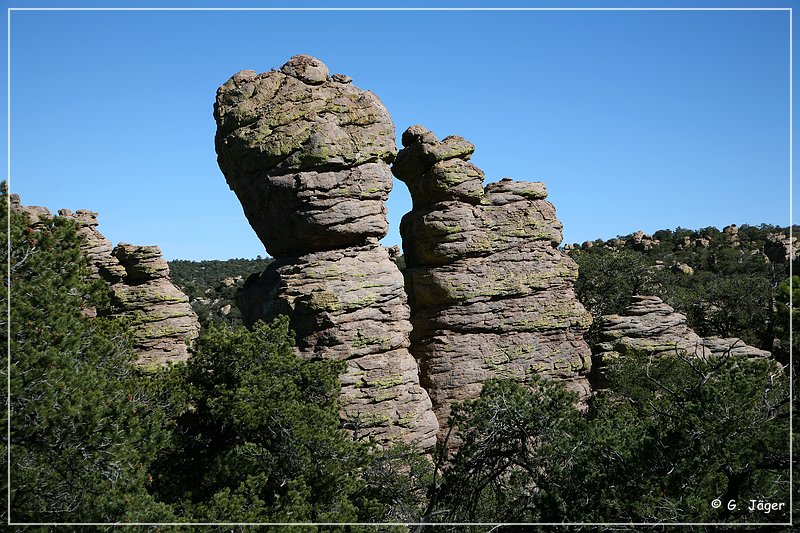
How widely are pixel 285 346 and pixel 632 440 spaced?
757 centimetres

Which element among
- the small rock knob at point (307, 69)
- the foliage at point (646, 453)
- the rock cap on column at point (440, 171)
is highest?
the small rock knob at point (307, 69)

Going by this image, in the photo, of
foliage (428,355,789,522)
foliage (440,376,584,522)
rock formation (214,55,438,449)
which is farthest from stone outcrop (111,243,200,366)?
foliage (428,355,789,522)

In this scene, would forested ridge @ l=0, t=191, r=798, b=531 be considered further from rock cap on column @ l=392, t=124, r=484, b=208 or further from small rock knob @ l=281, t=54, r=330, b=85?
rock cap on column @ l=392, t=124, r=484, b=208

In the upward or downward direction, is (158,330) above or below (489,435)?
above

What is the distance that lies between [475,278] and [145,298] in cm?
1112

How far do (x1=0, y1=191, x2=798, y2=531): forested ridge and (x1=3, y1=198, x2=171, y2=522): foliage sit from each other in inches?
1.2

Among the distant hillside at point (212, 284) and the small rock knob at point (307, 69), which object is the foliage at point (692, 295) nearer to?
the small rock knob at point (307, 69)

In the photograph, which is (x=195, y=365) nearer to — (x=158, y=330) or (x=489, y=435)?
(x=489, y=435)

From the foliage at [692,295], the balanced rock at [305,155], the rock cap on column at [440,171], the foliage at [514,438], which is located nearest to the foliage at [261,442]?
the foliage at [514,438]

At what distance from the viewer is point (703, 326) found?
139 feet

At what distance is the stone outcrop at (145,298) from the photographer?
25.6 m

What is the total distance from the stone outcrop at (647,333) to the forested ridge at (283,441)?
353 inches

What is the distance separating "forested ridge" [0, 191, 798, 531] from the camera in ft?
40.2

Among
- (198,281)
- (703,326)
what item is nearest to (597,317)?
(703,326)
